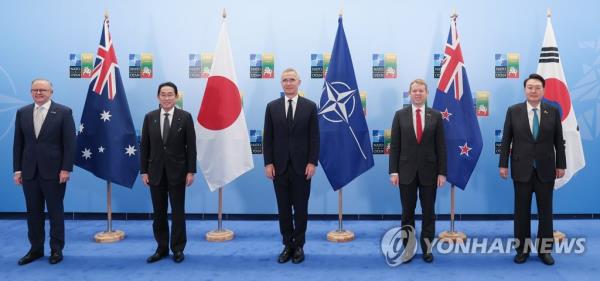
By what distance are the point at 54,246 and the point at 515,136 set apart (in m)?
3.92

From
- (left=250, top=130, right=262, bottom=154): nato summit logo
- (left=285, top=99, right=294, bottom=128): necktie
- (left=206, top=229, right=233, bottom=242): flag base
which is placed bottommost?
(left=206, top=229, right=233, bottom=242): flag base

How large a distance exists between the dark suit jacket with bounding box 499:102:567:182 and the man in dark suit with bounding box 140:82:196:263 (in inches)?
104

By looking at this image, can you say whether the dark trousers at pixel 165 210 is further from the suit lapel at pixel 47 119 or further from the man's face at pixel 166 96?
the suit lapel at pixel 47 119

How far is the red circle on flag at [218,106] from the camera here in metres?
4.45

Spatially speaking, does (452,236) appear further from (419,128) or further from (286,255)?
(286,255)

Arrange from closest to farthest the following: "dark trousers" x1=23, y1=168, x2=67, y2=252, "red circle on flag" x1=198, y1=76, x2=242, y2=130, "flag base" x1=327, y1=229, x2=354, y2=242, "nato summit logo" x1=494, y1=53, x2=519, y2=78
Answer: "dark trousers" x1=23, y1=168, x2=67, y2=252 → "flag base" x1=327, y1=229, x2=354, y2=242 → "red circle on flag" x1=198, y1=76, x2=242, y2=130 → "nato summit logo" x1=494, y1=53, x2=519, y2=78

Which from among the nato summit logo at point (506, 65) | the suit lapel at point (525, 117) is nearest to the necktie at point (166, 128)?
the suit lapel at point (525, 117)

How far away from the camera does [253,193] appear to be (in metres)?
5.35

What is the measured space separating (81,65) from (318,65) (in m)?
2.85

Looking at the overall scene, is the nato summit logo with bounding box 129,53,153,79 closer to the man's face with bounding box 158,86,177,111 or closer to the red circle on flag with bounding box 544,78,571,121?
the man's face with bounding box 158,86,177,111

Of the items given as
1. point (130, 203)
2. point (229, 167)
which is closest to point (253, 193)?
point (229, 167)

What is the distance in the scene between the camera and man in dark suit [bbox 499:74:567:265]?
3501 mm

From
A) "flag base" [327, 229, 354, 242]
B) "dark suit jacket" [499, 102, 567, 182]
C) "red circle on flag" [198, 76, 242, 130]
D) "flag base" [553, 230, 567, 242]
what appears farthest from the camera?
"red circle on flag" [198, 76, 242, 130]

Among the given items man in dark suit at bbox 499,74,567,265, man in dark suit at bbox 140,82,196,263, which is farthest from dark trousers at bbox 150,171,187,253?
man in dark suit at bbox 499,74,567,265
